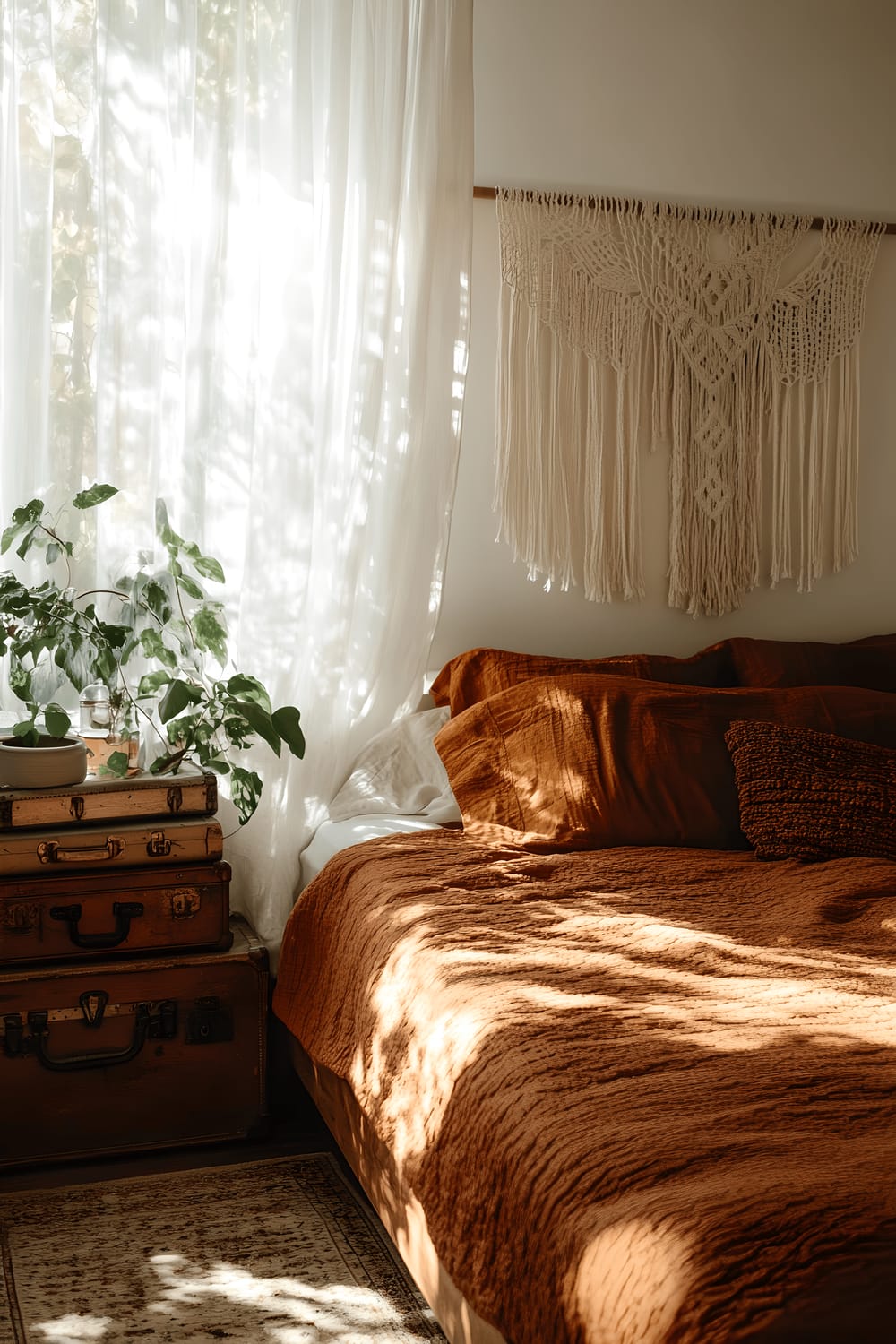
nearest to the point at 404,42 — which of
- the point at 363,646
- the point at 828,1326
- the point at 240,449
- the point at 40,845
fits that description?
the point at 240,449

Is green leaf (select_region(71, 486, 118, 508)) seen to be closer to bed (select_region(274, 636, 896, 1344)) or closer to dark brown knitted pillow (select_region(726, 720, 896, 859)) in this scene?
bed (select_region(274, 636, 896, 1344))

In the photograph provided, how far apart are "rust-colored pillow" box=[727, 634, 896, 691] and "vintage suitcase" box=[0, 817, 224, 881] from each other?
1.31m

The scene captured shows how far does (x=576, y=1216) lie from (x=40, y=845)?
1.40 metres

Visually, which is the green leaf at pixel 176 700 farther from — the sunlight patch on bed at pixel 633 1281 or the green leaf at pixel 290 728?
the sunlight patch on bed at pixel 633 1281

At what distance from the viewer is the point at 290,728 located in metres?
2.49

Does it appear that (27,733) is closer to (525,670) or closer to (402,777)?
(402,777)

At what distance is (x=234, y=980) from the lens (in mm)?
2418

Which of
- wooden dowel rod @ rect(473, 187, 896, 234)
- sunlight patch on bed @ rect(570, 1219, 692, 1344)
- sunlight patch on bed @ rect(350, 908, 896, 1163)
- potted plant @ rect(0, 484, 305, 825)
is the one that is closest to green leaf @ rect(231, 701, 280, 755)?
potted plant @ rect(0, 484, 305, 825)

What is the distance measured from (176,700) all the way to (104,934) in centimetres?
46

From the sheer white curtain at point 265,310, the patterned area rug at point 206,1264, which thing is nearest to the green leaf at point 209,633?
the sheer white curtain at point 265,310

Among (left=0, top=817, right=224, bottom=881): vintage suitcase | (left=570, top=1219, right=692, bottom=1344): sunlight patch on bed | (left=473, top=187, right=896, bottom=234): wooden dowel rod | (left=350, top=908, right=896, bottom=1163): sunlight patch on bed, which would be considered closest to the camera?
(left=570, top=1219, right=692, bottom=1344): sunlight patch on bed

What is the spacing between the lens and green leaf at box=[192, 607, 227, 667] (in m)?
2.53

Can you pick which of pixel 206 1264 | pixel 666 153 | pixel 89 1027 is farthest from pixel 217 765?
pixel 666 153

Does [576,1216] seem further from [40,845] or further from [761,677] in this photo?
[761,677]
